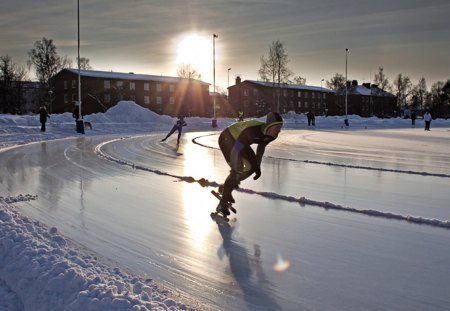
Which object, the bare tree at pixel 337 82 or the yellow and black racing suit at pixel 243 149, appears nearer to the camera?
the yellow and black racing suit at pixel 243 149

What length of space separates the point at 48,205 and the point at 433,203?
5775 mm

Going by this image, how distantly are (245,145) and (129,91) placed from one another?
7405 centimetres

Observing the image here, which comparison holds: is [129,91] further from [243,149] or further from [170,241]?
[170,241]

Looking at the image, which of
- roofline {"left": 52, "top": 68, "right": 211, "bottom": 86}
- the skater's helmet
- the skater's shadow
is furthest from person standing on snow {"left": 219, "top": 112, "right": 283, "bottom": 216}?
roofline {"left": 52, "top": 68, "right": 211, "bottom": 86}

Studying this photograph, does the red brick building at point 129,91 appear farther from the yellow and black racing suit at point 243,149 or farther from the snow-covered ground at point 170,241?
the yellow and black racing suit at point 243,149

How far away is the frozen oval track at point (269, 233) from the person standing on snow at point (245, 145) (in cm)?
49

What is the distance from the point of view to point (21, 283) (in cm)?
381

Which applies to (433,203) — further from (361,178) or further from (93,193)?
(93,193)

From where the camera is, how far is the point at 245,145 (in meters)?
6.05

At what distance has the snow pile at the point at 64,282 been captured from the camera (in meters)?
3.35

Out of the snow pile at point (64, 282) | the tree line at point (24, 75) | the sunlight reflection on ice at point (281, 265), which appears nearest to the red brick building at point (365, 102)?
the tree line at point (24, 75)

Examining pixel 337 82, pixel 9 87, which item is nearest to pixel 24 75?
pixel 9 87

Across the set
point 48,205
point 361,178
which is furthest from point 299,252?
point 361,178

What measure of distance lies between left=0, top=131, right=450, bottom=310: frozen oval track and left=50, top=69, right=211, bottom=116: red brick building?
5895cm
